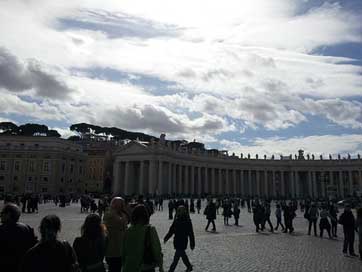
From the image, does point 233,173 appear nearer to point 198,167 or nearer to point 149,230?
point 198,167

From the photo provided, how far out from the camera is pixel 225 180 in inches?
4301

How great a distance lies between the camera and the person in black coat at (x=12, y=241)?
5.29 meters

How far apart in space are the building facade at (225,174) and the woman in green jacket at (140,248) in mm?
82360

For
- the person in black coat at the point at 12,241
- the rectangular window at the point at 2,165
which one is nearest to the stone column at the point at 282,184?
the rectangular window at the point at 2,165

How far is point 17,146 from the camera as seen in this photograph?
86750 mm

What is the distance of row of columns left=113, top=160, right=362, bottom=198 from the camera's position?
92.8 metres

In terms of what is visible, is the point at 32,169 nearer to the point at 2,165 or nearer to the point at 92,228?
the point at 2,165

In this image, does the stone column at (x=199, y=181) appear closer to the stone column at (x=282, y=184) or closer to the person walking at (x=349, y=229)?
the stone column at (x=282, y=184)

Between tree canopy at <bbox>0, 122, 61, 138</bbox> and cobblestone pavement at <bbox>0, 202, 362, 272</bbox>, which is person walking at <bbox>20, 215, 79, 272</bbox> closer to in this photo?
cobblestone pavement at <bbox>0, 202, 362, 272</bbox>

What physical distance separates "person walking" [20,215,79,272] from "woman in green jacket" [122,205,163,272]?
Result: 67.9 inches

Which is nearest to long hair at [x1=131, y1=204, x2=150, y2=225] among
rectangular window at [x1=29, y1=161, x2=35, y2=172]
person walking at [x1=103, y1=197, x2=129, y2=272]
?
person walking at [x1=103, y1=197, x2=129, y2=272]

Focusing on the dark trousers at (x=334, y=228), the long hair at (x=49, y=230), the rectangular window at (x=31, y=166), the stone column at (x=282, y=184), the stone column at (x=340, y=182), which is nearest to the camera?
the long hair at (x=49, y=230)

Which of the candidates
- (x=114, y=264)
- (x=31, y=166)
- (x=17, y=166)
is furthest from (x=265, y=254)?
(x=17, y=166)

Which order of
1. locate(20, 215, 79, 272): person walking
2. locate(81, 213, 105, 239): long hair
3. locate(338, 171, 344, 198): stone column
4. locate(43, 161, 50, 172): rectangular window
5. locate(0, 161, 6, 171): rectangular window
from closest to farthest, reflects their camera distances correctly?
locate(20, 215, 79, 272): person walking, locate(81, 213, 105, 239): long hair, locate(0, 161, 6, 171): rectangular window, locate(43, 161, 50, 172): rectangular window, locate(338, 171, 344, 198): stone column
